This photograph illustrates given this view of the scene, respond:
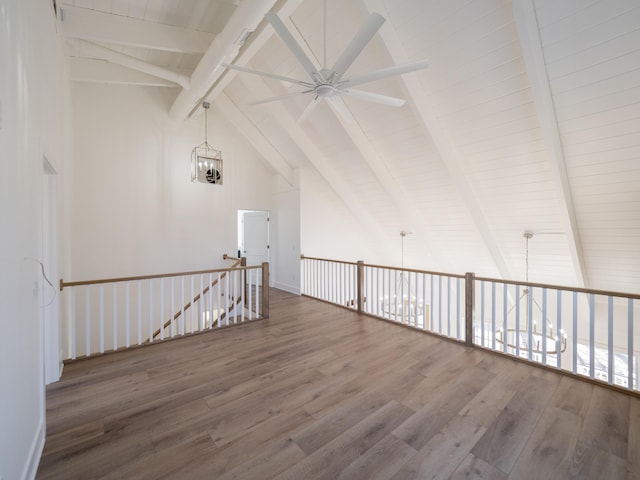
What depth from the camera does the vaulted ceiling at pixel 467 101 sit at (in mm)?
2645

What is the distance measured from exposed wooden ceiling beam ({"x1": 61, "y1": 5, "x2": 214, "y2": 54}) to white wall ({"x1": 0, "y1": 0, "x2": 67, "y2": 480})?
1.29 m

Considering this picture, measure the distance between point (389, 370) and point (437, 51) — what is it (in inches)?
137

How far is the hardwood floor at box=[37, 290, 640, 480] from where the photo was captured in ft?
5.66

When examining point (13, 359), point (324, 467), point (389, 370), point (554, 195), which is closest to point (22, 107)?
point (13, 359)

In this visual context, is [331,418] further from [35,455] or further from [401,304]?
[401,304]

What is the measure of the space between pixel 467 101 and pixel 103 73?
5.53 meters

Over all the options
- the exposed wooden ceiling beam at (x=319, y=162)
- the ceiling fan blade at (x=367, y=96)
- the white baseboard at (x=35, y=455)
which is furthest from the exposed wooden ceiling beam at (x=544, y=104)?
the white baseboard at (x=35, y=455)

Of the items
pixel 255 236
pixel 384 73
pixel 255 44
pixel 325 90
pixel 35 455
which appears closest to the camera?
pixel 35 455

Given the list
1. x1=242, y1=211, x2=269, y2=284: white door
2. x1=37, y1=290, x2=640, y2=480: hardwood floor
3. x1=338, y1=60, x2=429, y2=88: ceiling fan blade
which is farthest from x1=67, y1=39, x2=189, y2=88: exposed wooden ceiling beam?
x1=37, y1=290, x2=640, y2=480: hardwood floor

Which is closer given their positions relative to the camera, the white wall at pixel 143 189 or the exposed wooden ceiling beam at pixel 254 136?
the white wall at pixel 143 189

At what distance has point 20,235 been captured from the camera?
5.20 feet

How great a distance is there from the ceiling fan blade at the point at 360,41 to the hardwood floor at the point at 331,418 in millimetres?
2800

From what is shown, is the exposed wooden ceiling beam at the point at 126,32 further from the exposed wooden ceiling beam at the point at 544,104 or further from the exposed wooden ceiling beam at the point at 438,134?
the exposed wooden ceiling beam at the point at 544,104

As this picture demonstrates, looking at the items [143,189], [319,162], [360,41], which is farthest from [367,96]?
[143,189]
